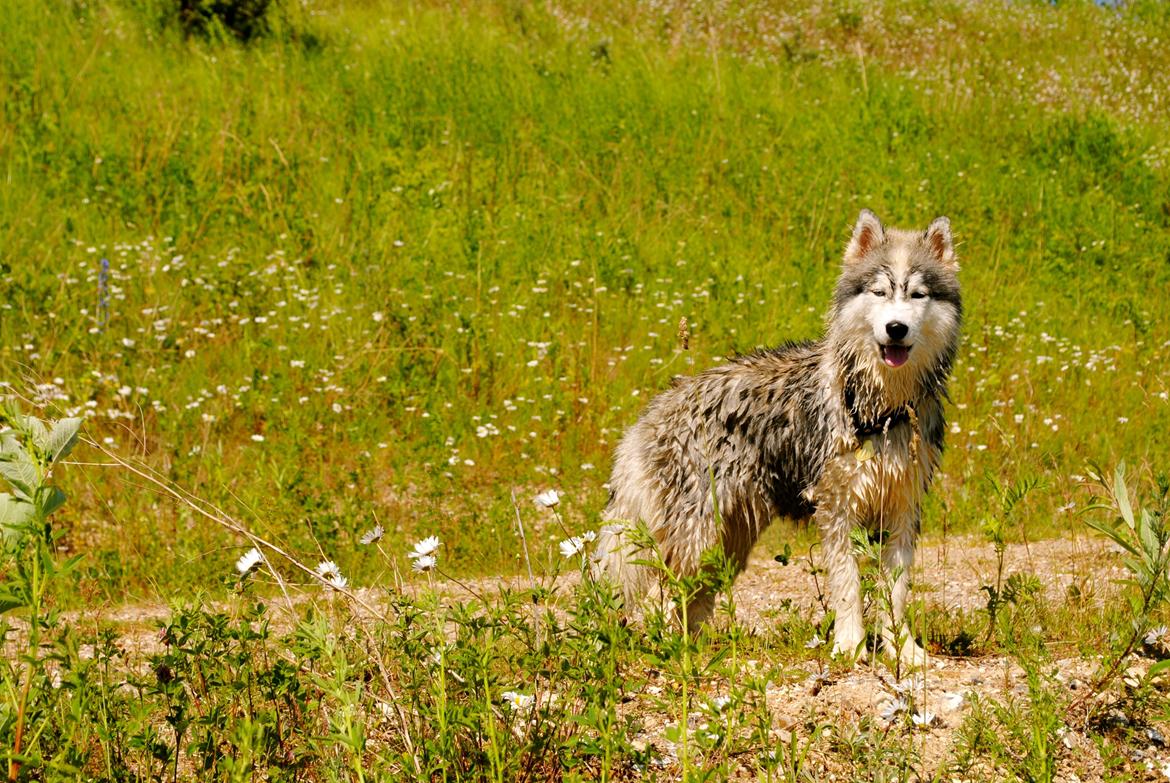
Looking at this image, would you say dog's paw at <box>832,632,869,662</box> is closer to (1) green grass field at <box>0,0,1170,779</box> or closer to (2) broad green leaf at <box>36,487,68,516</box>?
(1) green grass field at <box>0,0,1170,779</box>

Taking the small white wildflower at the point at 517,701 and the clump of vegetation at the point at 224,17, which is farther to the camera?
the clump of vegetation at the point at 224,17

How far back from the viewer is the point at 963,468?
6.87 meters

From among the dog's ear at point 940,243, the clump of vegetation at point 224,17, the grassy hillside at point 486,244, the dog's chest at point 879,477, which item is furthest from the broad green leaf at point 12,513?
the clump of vegetation at point 224,17

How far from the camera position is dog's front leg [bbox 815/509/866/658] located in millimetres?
4242

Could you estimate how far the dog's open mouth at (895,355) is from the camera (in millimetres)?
4262

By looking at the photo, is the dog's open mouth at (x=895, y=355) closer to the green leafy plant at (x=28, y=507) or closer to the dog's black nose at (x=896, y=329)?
the dog's black nose at (x=896, y=329)

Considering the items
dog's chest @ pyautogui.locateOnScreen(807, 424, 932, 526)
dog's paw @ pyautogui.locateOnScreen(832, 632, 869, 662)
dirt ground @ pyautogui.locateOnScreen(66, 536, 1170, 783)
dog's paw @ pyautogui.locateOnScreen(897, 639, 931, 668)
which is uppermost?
dog's chest @ pyautogui.locateOnScreen(807, 424, 932, 526)

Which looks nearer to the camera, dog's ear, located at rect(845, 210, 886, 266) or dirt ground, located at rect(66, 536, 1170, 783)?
dirt ground, located at rect(66, 536, 1170, 783)

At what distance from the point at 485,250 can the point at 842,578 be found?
527 cm

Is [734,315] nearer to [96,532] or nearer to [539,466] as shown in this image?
[539,466]

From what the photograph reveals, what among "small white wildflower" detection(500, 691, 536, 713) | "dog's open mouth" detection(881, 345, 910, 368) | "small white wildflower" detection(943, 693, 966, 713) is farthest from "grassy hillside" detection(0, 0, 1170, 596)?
"small white wildflower" detection(500, 691, 536, 713)

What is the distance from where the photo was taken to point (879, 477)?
4352 mm

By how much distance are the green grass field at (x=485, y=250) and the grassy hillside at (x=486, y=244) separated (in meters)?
0.03

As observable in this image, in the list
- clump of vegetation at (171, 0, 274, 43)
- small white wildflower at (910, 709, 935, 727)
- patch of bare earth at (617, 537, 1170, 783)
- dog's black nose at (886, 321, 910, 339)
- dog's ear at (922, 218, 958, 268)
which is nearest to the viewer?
patch of bare earth at (617, 537, 1170, 783)
